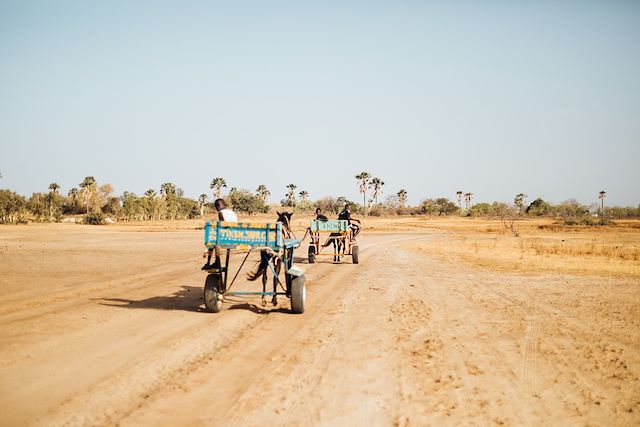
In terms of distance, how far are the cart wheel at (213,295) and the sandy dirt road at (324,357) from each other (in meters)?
0.26

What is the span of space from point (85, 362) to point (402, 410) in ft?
14.2

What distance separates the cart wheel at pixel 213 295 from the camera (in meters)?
9.50

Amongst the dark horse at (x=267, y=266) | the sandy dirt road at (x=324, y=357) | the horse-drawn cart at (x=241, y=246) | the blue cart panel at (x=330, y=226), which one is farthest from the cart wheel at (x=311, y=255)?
the horse-drawn cart at (x=241, y=246)

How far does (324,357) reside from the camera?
21.9 ft

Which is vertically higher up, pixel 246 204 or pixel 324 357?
pixel 246 204

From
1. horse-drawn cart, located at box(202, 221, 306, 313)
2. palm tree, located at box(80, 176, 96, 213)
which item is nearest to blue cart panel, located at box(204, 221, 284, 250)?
horse-drawn cart, located at box(202, 221, 306, 313)

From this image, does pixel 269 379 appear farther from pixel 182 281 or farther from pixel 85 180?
pixel 85 180

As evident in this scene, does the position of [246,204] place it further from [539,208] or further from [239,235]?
[239,235]

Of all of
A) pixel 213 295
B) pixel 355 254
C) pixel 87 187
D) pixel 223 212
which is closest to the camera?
pixel 213 295

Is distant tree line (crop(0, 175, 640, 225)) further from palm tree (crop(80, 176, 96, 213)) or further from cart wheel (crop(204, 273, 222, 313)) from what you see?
cart wheel (crop(204, 273, 222, 313))

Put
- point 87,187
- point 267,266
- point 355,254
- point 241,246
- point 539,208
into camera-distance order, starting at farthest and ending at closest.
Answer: point 539,208
point 87,187
point 355,254
point 267,266
point 241,246

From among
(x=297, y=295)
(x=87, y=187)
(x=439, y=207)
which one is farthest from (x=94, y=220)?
(x=439, y=207)

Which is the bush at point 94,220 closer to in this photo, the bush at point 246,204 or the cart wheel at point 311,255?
the bush at point 246,204

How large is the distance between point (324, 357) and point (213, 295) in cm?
367
